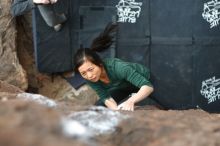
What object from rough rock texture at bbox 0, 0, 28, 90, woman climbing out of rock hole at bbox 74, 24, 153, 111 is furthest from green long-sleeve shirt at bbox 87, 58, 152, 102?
rough rock texture at bbox 0, 0, 28, 90

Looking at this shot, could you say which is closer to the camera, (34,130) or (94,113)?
(34,130)

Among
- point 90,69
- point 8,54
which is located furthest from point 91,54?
point 8,54

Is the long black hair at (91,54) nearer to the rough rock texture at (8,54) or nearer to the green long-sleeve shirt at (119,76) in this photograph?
the green long-sleeve shirt at (119,76)

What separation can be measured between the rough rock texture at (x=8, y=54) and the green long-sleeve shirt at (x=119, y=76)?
132 cm

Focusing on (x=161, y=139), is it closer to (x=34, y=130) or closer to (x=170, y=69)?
(x=34, y=130)

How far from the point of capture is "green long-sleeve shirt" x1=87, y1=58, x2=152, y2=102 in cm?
242

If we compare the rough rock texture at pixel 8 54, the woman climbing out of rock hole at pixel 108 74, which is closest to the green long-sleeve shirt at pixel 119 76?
the woman climbing out of rock hole at pixel 108 74

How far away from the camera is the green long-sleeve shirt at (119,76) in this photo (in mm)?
2416

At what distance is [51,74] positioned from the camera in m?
3.97

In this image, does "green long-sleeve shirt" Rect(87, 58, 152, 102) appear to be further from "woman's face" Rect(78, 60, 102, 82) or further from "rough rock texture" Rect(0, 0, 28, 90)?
"rough rock texture" Rect(0, 0, 28, 90)

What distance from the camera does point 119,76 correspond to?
8.10 ft

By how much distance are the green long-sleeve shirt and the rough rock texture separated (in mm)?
1315

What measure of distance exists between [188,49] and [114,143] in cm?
268

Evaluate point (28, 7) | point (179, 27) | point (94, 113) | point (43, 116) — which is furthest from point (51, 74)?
point (43, 116)
